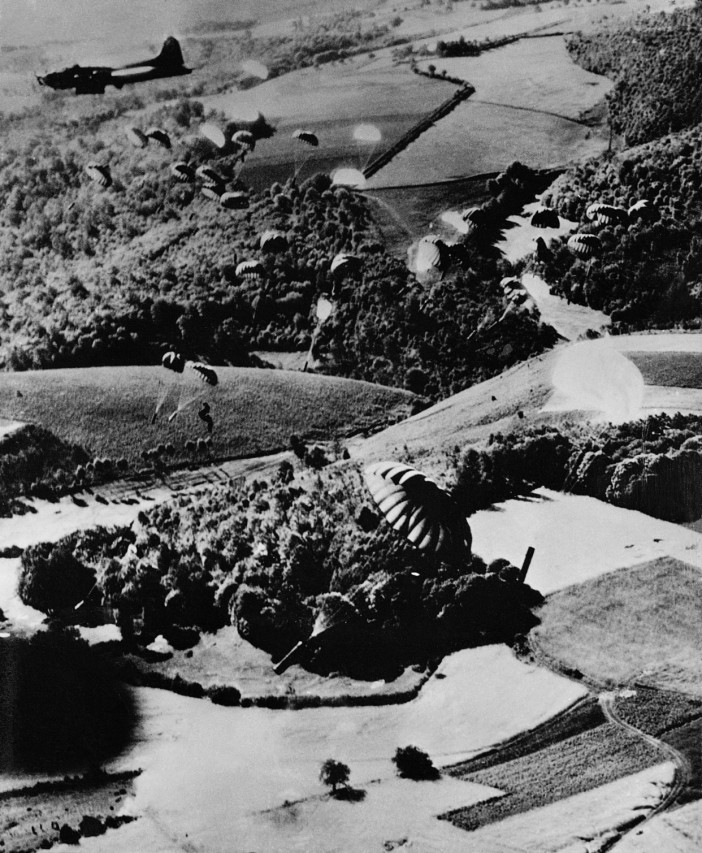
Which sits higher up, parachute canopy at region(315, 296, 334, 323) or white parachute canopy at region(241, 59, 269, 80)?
white parachute canopy at region(241, 59, 269, 80)

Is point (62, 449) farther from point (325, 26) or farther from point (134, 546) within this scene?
point (325, 26)

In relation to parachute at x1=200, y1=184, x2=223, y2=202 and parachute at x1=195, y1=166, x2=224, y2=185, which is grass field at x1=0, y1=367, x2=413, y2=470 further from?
parachute at x1=195, y1=166, x2=224, y2=185

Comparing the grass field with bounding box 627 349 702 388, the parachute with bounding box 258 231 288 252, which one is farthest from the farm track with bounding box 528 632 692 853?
the parachute with bounding box 258 231 288 252

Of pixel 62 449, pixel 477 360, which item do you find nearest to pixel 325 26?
pixel 477 360

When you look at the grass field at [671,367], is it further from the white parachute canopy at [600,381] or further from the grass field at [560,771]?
the grass field at [560,771]

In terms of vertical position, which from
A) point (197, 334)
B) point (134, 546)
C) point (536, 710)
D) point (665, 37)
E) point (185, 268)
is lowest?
point (536, 710)

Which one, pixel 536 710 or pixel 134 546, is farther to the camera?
pixel 134 546

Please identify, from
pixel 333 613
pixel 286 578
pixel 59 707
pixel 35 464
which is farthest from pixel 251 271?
pixel 59 707
